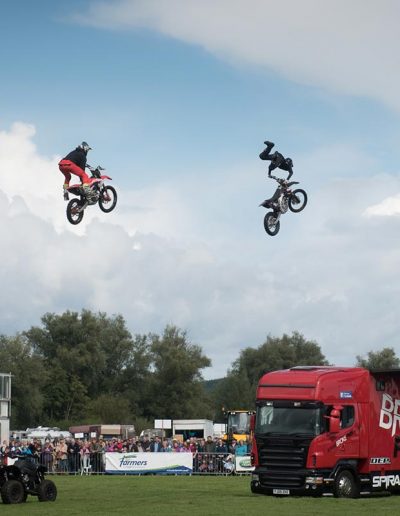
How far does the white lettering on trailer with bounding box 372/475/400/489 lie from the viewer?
98.9 feet

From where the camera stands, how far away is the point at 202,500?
29297 mm

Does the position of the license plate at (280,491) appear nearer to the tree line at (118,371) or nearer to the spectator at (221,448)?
the spectator at (221,448)

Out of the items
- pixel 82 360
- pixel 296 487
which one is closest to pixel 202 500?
pixel 296 487

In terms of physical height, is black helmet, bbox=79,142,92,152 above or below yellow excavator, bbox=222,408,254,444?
above

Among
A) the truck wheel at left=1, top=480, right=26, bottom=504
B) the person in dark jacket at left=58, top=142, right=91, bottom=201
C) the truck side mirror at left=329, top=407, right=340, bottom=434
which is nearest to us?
the person in dark jacket at left=58, top=142, right=91, bottom=201

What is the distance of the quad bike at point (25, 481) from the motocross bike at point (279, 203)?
8.96 metres

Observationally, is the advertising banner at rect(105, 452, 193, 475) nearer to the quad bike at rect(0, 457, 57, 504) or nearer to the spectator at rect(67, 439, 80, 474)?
the spectator at rect(67, 439, 80, 474)

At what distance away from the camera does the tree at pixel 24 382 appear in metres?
106

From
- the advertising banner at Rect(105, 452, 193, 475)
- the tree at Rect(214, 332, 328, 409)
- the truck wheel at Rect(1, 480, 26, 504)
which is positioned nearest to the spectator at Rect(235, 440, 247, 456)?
the advertising banner at Rect(105, 452, 193, 475)

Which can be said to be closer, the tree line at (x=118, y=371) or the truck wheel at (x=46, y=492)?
the truck wheel at (x=46, y=492)

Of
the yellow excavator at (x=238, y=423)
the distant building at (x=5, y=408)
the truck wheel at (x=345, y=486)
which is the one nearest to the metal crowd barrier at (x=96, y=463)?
the yellow excavator at (x=238, y=423)

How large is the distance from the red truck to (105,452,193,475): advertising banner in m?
16.4

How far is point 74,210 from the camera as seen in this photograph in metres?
26.9

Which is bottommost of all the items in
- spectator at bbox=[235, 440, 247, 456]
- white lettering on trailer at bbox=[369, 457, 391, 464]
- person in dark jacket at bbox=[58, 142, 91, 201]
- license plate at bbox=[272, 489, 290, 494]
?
license plate at bbox=[272, 489, 290, 494]
